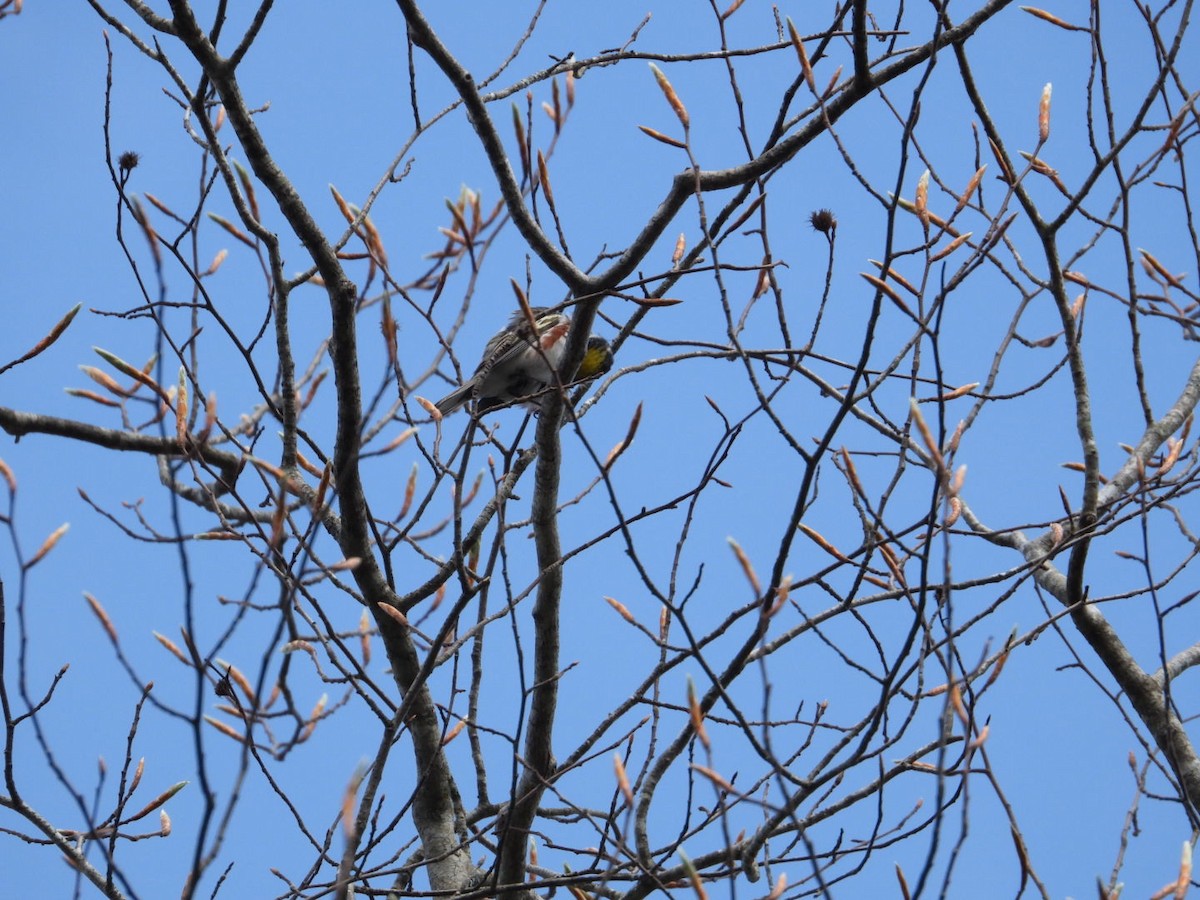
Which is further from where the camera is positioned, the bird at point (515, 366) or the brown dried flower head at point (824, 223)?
the bird at point (515, 366)

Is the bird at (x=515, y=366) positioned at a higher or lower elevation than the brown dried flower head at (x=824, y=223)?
higher

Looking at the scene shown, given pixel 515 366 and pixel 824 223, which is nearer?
pixel 824 223

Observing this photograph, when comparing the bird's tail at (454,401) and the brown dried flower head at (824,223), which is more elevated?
the bird's tail at (454,401)

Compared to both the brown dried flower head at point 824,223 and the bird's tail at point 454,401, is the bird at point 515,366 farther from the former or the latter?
the brown dried flower head at point 824,223

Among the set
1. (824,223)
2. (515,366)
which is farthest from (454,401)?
(824,223)

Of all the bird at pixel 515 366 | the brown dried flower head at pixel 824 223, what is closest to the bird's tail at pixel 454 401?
the bird at pixel 515 366

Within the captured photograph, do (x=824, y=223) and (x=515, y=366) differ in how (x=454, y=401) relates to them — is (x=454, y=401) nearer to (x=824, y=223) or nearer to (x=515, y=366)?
(x=515, y=366)

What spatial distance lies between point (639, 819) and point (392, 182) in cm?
210

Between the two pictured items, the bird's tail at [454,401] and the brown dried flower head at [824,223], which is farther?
the bird's tail at [454,401]

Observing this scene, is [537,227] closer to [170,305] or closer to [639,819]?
[170,305]

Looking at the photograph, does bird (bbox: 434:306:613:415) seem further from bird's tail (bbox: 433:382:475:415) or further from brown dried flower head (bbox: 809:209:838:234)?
brown dried flower head (bbox: 809:209:838:234)

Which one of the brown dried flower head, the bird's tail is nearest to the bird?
the bird's tail

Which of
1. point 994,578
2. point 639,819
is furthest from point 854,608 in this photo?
point 639,819

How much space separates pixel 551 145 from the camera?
10.3 feet
